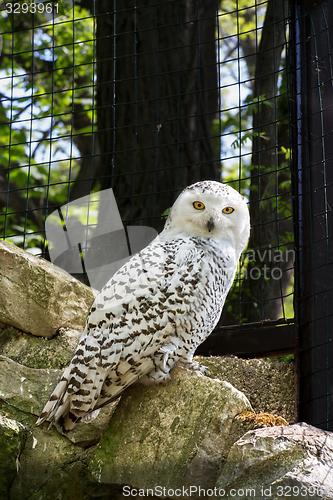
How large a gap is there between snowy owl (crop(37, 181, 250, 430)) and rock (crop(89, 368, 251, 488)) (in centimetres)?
11

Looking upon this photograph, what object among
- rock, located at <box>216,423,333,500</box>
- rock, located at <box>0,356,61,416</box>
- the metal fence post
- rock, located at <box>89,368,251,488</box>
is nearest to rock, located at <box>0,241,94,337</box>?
rock, located at <box>0,356,61,416</box>

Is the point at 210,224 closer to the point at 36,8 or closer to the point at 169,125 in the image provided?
the point at 169,125

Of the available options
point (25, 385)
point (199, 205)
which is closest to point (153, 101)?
point (199, 205)

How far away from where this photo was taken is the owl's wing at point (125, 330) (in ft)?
13.5

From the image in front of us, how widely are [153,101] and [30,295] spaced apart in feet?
6.04

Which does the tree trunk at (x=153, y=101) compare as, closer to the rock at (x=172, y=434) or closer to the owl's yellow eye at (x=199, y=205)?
the owl's yellow eye at (x=199, y=205)

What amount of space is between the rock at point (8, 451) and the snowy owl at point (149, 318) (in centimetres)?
14

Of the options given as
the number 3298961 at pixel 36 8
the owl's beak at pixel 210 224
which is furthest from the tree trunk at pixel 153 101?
the owl's beak at pixel 210 224

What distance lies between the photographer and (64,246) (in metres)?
6.25

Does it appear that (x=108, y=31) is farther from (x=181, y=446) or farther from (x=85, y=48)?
(x=181, y=446)

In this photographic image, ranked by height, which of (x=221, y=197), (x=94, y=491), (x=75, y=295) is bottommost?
(x=94, y=491)

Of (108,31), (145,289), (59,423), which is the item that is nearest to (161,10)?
(108,31)

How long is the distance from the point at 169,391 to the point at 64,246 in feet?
7.01

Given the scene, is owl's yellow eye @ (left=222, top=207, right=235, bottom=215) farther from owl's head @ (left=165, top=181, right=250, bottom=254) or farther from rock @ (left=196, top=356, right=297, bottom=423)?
rock @ (left=196, top=356, right=297, bottom=423)
